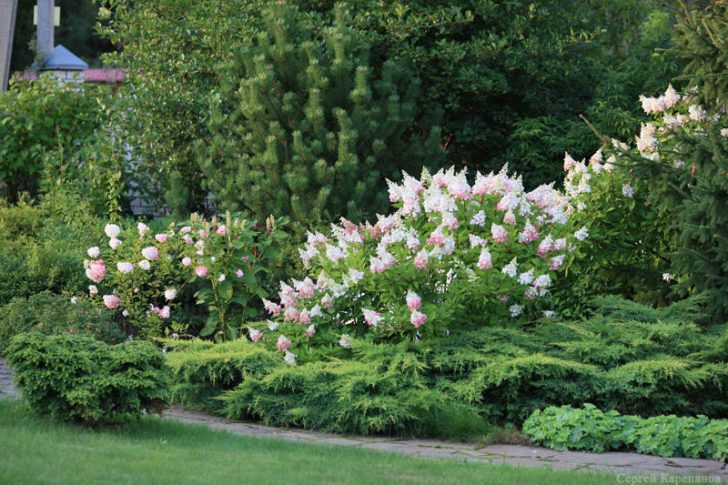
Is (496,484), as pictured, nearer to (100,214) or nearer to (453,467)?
(453,467)

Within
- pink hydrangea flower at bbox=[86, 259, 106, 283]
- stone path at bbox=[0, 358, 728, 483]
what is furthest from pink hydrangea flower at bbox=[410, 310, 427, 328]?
pink hydrangea flower at bbox=[86, 259, 106, 283]

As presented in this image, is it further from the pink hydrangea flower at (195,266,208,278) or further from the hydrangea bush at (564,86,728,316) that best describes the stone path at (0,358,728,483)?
the hydrangea bush at (564,86,728,316)

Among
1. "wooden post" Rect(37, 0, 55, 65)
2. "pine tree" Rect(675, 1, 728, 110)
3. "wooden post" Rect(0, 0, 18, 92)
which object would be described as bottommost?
"pine tree" Rect(675, 1, 728, 110)

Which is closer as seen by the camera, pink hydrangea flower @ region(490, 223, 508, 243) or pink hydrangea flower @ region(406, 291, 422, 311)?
pink hydrangea flower @ region(406, 291, 422, 311)

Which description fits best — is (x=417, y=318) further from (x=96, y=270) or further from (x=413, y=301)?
(x=96, y=270)

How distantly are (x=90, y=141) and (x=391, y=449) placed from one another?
8.91m

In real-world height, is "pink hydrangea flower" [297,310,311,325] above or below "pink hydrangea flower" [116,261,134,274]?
below

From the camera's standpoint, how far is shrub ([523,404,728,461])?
600cm

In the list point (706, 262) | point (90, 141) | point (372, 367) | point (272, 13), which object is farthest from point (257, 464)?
point (90, 141)

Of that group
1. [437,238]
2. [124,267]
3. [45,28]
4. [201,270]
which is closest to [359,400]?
[437,238]

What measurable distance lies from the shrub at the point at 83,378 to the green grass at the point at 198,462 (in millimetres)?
143

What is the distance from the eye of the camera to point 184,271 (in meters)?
9.11

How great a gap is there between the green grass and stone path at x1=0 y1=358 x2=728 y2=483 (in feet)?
1.02

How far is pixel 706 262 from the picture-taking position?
7750mm
